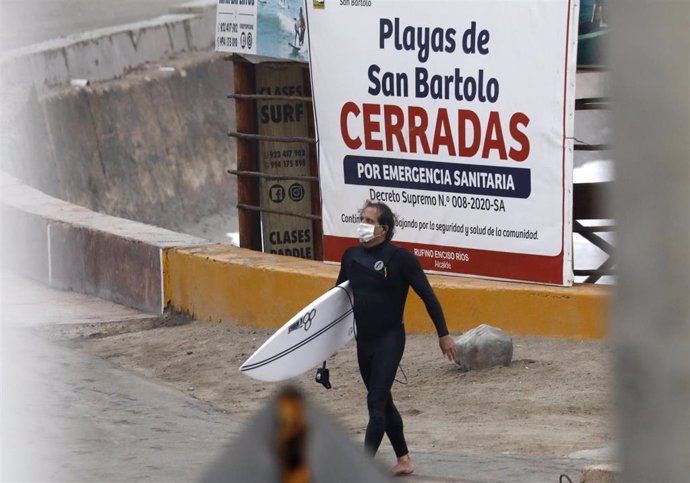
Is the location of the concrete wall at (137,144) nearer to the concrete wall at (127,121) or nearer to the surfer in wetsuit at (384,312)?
the concrete wall at (127,121)

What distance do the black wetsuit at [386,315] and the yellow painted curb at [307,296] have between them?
201cm

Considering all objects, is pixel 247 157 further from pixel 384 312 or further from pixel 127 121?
pixel 127 121

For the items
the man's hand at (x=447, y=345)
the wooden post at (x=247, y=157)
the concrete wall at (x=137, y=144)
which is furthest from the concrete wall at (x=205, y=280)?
the concrete wall at (x=137, y=144)

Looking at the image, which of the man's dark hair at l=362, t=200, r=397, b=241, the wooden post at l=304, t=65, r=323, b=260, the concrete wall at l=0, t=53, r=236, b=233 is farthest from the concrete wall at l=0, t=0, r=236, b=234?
the man's dark hair at l=362, t=200, r=397, b=241

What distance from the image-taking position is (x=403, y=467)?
8367mm

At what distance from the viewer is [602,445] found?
29.1 ft

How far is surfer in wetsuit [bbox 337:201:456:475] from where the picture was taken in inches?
331

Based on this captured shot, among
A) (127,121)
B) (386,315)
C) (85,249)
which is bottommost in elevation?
(127,121)

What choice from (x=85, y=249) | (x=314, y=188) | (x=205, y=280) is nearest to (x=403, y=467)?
(x=205, y=280)

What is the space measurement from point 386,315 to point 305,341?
0.81m

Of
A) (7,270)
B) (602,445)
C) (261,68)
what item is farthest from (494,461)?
(7,270)

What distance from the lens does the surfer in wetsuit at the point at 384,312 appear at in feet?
27.6

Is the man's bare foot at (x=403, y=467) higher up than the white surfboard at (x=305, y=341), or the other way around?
the white surfboard at (x=305, y=341)

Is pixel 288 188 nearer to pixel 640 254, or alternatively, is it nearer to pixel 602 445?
pixel 602 445
